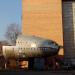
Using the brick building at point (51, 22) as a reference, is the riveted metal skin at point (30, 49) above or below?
below

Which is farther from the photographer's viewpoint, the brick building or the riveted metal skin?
the brick building

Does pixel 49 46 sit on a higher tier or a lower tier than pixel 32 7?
lower

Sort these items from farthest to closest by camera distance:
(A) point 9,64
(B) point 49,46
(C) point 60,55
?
(C) point 60,55, (A) point 9,64, (B) point 49,46

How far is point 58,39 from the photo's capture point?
197ft

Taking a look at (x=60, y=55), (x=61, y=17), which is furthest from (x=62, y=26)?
(x=60, y=55)

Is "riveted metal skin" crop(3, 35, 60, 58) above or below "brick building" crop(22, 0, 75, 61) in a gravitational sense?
below

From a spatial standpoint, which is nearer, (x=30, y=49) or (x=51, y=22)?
(x=30, y=49)

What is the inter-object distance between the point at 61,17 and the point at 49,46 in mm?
13814

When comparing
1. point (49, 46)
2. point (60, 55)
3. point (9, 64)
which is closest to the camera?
point (49, 46)

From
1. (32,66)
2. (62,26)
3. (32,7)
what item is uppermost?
(32,7)

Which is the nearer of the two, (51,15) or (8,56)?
Answer: (8,56)

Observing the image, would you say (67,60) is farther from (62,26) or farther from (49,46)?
(49,46)

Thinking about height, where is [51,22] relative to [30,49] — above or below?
above

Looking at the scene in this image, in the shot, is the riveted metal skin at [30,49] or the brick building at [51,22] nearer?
the riveted metal skin at [30,49]
